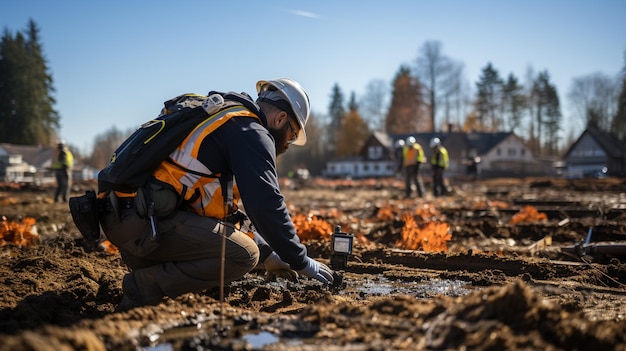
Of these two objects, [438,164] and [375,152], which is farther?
[375,152]

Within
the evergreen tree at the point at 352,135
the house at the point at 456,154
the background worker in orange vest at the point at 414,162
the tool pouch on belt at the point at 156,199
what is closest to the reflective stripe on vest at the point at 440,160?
the background worker in orange vest at the point at 414,162

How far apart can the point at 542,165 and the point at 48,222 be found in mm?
59983

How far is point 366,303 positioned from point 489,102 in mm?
81208

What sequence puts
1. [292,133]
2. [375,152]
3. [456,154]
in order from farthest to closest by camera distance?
[375,152] < [456,154] < [292,133]

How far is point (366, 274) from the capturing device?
530cm

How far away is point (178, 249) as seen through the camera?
3.63 meters

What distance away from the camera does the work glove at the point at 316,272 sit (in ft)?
12.1

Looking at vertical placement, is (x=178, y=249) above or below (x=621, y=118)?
below

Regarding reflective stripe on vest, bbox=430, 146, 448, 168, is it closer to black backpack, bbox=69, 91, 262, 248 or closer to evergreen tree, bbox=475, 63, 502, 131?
black backpack, bbox=69, 91, 262, 248

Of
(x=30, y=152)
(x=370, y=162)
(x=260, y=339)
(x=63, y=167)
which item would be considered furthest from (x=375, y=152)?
(x=260, y=339)

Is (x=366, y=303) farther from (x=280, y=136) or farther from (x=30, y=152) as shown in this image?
(x=30, y=152)

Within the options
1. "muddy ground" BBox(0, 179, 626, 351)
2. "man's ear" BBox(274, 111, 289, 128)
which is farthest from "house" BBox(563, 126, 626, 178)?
"man's ear" BBox(274, 111, 289, 128)

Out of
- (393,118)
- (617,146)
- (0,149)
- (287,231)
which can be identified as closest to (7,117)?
Result: (0,149)

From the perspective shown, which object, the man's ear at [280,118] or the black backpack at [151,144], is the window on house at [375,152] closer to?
the man's ear at [280,118]
